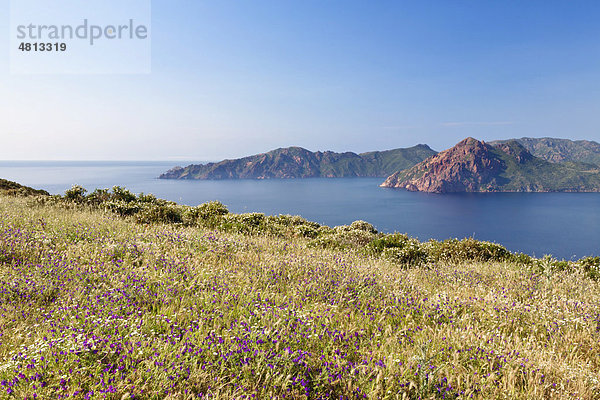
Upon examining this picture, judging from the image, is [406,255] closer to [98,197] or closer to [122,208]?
[122,208]

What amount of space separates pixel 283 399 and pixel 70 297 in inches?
136

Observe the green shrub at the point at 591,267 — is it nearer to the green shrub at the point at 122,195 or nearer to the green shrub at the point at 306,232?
the green shrub at the point at 306,232

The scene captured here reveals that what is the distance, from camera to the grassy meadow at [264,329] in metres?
2.85

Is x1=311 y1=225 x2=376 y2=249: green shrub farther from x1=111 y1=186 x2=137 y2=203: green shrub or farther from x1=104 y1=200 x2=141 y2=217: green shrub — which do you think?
x1=111 y1=186 x2=137 y2=203: green shrub

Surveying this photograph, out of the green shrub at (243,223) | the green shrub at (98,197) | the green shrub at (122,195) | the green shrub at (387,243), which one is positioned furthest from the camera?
the green shrub at (122,195)

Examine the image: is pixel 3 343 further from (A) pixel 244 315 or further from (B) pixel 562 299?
(B) pixel 562 299

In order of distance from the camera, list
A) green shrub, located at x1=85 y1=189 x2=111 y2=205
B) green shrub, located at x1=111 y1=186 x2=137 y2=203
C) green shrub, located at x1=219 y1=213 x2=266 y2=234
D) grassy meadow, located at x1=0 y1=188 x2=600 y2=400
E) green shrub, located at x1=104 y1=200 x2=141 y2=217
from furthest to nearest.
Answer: green shrub, located at x1=111 y1=186 x2=137 y2=203 → green shrub, located at x1=85 y1=189 x2=111 y2=205 → green shrub, located at x1=104 y1=200 x2=141 y2=217 → green shrub, located at x1=219 y1=213 x2=266 y2=234 → grassy meadow, located at x1=0 y1=188 x2=600 y2=400

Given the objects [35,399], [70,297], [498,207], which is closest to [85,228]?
[70,297]

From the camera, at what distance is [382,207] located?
167 m

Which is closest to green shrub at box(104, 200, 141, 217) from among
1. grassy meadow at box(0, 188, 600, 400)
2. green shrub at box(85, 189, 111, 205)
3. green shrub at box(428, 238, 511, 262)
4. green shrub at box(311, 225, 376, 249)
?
green shrub at box(85, 189, 111, 205)

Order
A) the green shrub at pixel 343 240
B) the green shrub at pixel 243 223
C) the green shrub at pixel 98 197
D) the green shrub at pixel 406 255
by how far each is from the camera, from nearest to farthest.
A: the green shrub at pixel 406 255 < the green shrub at pixel 343 240 < the green shrub at pixel 243 223 < the green shrub at pixel 98 197

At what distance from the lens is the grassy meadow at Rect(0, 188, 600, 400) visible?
2852 mm

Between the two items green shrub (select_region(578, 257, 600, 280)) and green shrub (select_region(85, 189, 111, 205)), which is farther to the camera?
green shrub (select_region(85, 189, 111, 205))

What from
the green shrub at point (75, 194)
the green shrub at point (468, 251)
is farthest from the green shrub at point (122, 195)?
the green shrub at point (468, 251)
